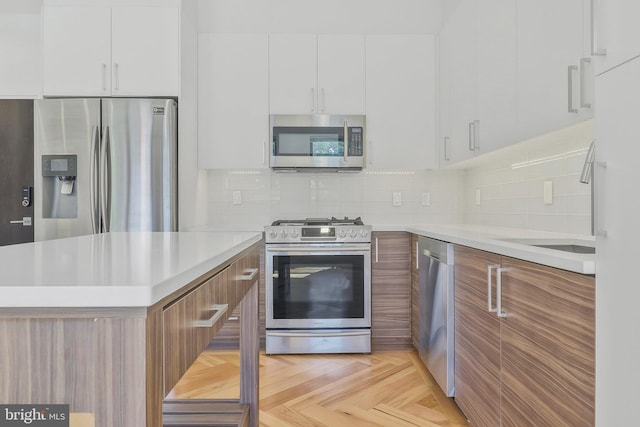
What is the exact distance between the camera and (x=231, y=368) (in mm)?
2762

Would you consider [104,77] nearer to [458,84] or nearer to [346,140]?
[346,140]

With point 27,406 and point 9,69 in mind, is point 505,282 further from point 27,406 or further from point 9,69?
point 9,69

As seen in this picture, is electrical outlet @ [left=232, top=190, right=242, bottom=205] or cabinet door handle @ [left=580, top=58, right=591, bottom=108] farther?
electrical outlet @ [left=232, top=190, right=242, bottom=205]

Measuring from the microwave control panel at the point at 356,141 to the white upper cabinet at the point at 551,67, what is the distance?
4.62 ft

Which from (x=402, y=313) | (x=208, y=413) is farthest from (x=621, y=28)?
(x=402, y=313)

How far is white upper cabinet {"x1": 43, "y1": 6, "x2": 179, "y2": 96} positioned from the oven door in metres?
1.39

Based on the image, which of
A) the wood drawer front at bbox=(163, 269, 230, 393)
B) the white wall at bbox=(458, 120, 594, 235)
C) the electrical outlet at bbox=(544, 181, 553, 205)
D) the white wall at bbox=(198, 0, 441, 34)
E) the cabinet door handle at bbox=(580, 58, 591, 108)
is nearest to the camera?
the wood drawer front at bbox=(163, 269, 230, 393)

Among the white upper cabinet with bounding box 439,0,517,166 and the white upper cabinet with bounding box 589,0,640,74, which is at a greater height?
the white upper cabinet with bounding box 439,0,517,166

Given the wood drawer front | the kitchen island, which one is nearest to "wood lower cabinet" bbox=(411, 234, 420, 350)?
the wood drawer front

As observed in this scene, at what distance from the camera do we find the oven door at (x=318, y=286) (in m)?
2.99

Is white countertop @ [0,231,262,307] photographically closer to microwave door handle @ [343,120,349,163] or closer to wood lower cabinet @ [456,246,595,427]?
wood lower cabinet @ [456,246,595,427]

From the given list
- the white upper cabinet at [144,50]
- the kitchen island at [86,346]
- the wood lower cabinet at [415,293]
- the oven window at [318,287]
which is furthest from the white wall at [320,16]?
the kitchen island at [86,346]

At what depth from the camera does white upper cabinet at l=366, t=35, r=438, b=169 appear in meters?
3.30

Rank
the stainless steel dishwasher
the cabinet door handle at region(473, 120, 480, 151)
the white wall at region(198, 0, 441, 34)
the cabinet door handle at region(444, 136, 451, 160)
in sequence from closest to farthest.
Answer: the stainless steel dishwasher, the cabinet door handle at region(473, 120, 480, 151), the cabinet door handle at region(444, 136, 451, 160), the white wall at region(198, 0, 441, 34)
